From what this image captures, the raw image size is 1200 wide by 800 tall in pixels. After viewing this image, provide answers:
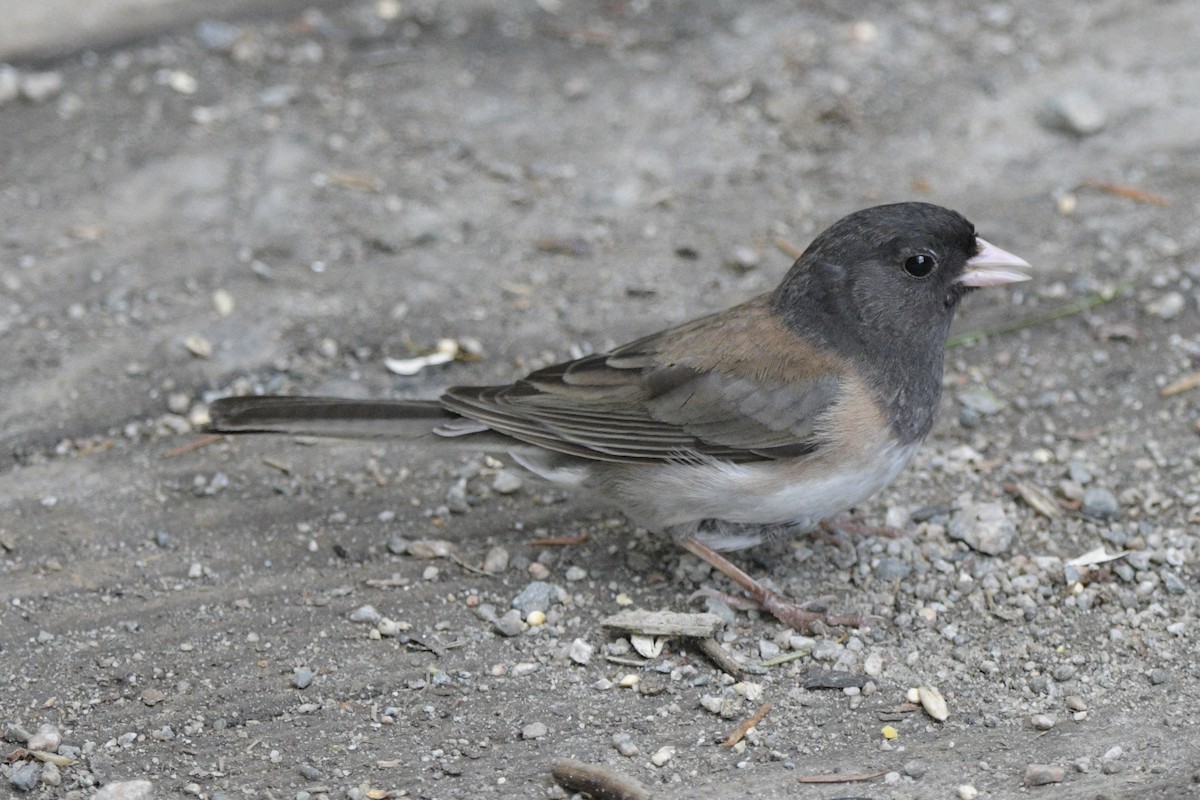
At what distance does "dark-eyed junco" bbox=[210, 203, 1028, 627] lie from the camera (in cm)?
335

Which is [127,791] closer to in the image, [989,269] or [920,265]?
[920,265]

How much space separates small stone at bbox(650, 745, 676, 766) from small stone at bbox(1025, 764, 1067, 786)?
781 millimetres

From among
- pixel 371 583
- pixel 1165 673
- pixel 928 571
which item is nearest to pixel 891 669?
pixel 928 571

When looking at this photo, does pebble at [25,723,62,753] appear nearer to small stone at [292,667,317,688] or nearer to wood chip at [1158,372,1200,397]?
small stone at [292,667,317,688]

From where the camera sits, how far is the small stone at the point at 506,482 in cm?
398

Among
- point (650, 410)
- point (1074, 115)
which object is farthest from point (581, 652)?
point (1074, 115)

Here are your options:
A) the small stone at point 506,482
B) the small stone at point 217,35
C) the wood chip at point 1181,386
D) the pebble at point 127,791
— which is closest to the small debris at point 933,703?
the small stone at point 506,482

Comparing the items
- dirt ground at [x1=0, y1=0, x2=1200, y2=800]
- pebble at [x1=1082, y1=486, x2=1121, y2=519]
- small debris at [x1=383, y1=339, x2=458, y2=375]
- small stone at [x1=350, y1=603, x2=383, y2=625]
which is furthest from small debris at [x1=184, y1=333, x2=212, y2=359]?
pebble at [x1=1082, y1=486, x2=1121, y2=519]

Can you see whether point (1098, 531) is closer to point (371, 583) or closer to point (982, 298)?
point (982, 298)

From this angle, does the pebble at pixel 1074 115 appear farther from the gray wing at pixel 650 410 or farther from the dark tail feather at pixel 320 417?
the dark tail feather at pixel 320 417

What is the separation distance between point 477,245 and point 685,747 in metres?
2.36

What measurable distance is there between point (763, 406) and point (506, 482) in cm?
98

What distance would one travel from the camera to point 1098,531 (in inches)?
145

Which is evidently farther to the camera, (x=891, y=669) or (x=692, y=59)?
(x=692, y=59)
